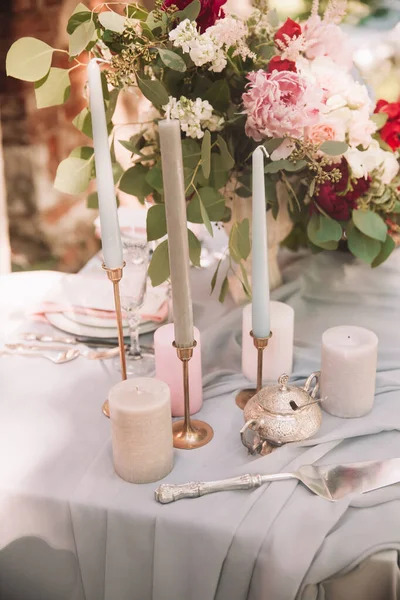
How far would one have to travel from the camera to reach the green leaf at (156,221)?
40.1 inches

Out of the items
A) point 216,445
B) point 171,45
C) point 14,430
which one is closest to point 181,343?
point 216,445

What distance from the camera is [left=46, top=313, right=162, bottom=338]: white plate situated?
1.16 metres

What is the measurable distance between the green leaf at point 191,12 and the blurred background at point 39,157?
1.79 metres

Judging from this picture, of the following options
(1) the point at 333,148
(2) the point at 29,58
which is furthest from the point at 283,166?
(2) the point at 29,58

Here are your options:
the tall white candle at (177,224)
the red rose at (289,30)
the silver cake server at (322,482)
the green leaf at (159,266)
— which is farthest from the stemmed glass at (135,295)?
the red rose at (289,30)

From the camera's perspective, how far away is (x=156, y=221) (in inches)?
40.3

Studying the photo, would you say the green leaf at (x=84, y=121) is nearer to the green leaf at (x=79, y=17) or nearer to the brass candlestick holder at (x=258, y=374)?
the green leaf at (x=79, y=17)

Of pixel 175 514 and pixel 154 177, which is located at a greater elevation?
pixel 154 177

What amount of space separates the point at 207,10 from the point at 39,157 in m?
2.10

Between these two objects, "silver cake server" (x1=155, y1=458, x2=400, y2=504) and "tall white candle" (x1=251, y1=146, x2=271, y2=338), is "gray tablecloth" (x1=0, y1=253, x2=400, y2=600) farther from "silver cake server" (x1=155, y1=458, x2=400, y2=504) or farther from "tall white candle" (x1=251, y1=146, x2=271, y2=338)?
"tall white candle" (x1=251, y1=146, x2=271, y2=338)

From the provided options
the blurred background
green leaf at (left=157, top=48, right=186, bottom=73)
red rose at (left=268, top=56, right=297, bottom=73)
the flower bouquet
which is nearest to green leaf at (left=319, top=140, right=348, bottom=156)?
the flower bouquet

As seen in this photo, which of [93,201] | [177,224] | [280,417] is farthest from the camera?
[93,201]

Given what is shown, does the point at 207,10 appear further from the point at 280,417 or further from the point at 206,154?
the point at 280,417

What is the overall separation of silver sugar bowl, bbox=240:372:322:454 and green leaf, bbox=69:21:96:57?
0.57m
